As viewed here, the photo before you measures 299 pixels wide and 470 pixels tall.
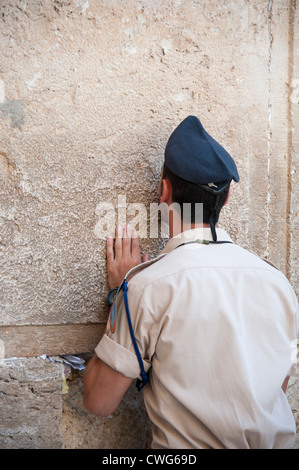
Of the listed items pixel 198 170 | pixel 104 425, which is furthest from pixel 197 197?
pixel 104 425

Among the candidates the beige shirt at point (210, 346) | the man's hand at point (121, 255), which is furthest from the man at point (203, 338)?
the man's hand at point (121, 255)

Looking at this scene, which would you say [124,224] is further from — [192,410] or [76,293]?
[192,410]

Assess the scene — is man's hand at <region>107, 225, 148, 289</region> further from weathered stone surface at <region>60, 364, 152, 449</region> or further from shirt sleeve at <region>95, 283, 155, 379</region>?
weathered stone surface at <region>60, 364, 152, 449</region>

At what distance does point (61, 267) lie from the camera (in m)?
1.52

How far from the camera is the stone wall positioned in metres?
1.47

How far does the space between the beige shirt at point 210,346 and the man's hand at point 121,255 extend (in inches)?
11.2

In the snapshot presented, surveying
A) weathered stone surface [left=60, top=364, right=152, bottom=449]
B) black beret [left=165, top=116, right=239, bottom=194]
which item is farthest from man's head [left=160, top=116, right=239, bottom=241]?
weathered stone surface [left=60, top=364, right=152, bottom=449]

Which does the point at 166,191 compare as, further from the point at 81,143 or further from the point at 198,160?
the point at 81,143

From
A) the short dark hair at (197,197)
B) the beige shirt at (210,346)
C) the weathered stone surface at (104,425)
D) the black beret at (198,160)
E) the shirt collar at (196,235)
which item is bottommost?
the weathered stone surface at (104,425)

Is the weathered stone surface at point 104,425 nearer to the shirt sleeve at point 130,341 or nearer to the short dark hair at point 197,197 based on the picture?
the shirt sleeve at point 130,341

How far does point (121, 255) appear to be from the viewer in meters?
1.56

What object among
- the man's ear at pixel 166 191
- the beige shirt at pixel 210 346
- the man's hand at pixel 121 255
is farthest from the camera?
the man's hand at pixel 121 255

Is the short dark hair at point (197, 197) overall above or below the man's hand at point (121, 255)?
above

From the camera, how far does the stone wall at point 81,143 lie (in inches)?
57.7
